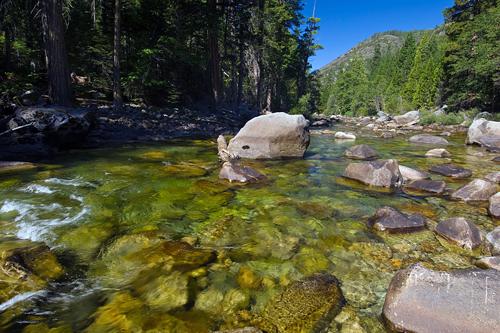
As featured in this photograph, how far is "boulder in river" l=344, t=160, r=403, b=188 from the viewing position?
24.0ft

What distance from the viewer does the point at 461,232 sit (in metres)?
4.51

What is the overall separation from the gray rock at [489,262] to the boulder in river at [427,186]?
11.0 ft

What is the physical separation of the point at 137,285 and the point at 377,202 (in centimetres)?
462

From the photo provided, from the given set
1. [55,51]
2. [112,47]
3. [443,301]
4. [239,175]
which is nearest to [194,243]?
[443,301]

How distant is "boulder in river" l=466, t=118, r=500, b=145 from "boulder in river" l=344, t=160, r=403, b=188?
10.2 m

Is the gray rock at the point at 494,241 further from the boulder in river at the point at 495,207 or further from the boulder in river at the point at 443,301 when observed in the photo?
the boulder in river at the point at 443,301

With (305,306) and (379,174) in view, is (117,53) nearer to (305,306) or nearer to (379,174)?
(379,174)

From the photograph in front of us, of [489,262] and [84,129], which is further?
[84,129]

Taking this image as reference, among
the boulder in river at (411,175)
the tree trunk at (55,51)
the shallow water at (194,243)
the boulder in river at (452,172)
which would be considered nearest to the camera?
the shallow water at (194,243)

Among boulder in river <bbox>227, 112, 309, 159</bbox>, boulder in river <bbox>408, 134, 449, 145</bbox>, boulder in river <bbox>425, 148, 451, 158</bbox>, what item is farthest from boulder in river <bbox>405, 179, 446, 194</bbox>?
boulder in river <bbox>408, 134, 449, 145</bbox>

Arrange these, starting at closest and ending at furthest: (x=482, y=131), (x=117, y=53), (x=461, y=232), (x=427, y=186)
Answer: (x=461, y=232) → (x=427, y=186) → (x=117, y=53) → (x=482, y=131)

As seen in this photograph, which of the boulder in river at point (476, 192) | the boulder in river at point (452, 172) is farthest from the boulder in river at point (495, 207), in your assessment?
the boulder in river at point (452, 172)

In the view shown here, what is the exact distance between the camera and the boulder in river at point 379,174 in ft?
24.0

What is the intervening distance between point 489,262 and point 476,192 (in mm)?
3157
